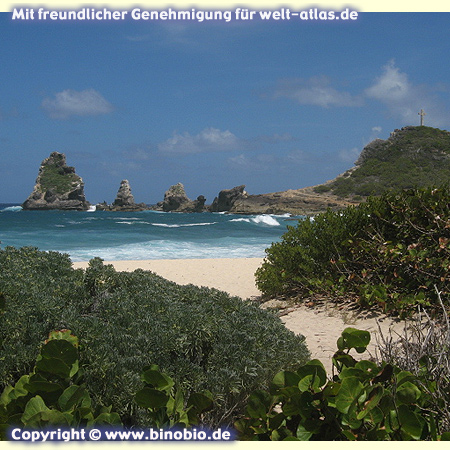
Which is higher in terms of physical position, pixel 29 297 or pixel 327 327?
pixel 29 297

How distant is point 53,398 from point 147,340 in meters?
0.72

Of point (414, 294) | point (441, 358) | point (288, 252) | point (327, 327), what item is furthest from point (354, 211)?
point (441, 358)

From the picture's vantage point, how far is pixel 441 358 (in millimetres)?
2467

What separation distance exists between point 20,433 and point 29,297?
172 cm

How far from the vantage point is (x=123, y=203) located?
105 metres

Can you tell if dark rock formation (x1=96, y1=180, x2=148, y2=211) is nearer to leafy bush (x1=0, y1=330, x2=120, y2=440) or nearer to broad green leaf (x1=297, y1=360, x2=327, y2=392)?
leafy bush (x1=0, y1=330, x2=120, y2=440)

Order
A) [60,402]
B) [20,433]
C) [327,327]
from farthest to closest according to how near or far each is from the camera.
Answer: [327,327] < [60,402] < [20,433]

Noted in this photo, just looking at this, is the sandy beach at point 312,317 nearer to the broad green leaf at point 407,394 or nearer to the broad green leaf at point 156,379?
the broad green leaf at point 407,394

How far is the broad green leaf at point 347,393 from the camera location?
2.11 meters

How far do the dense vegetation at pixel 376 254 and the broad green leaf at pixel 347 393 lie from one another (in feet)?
13.6

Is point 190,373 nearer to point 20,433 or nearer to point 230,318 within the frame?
point 230,318

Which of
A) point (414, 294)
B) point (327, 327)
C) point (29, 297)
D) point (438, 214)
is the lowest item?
point (327, 327)

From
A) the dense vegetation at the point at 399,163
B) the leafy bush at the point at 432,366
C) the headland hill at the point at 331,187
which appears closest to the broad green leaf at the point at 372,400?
the leafy bush at the point at 432,366

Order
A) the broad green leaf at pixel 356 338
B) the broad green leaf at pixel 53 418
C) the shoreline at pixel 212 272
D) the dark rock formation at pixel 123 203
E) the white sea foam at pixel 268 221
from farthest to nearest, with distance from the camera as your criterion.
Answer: the dark rock formation at pixel 123 203 < the white sea foam at pixel 268 221 < the shoreline at pixel 212 272 < the broad green leaf at pixel 356 338 < the broad green leaf at pixel 53 418
